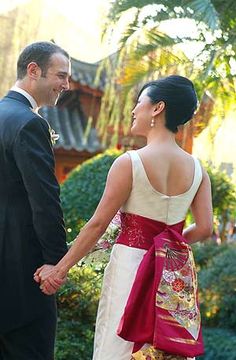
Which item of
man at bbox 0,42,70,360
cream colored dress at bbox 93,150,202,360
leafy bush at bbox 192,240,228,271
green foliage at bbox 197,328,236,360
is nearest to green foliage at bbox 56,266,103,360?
green foliage at bbox 197,328,236,360

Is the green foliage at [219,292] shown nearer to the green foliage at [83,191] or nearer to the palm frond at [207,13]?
the green foliage at [83,191]

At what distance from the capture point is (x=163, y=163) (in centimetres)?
316

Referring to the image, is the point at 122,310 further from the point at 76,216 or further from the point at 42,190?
the point at 76,216

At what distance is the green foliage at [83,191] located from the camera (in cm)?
669

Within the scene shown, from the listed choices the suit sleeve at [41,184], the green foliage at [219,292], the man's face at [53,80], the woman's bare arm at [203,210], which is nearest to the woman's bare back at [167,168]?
the woman's bare arm at [203,210]

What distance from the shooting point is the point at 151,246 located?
3176mm

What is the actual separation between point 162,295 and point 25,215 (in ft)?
2.34

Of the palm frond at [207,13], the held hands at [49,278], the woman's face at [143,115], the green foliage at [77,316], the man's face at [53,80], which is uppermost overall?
the palm frond at [207,13]

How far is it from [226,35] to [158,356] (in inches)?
148

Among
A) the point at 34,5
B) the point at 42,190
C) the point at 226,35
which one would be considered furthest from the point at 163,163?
the point at 34,5

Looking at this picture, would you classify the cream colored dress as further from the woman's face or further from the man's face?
the man's face

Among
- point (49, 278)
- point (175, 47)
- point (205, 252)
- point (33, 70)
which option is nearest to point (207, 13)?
point (175, 47)

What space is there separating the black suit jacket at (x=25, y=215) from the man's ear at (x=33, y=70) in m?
0.13

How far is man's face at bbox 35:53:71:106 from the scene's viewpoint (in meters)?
3.42
